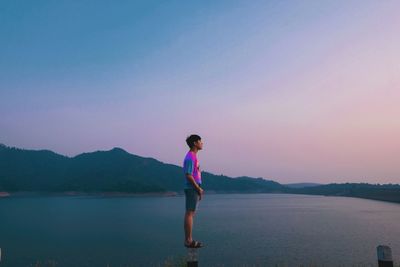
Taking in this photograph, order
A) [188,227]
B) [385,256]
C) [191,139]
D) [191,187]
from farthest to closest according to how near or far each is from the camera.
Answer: [191,139] < [191,187] < [188,227] < [385,256]

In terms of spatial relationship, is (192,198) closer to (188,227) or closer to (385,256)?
(188,227)

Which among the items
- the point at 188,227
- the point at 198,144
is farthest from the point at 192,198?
the point at 198,144

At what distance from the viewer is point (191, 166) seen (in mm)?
7016

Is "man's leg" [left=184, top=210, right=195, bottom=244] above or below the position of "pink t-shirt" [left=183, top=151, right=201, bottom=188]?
below

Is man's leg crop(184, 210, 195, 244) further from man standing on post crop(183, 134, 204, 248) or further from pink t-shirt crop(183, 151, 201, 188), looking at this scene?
pink t-shirt crop(183, 151, 201, 188)

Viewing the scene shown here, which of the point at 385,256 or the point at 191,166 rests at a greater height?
the point at 191,166

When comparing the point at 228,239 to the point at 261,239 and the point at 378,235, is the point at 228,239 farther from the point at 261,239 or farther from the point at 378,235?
the point at 378,235

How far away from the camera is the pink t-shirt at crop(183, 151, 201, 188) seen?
23.0ft

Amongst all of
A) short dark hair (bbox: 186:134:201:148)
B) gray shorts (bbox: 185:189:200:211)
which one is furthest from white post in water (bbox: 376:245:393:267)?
short dark hair (bbox: 186:134:201:148)

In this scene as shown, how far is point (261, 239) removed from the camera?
165ft

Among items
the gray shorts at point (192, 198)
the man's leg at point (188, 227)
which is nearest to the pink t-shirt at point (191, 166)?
the gray shorts at point (192, 198)

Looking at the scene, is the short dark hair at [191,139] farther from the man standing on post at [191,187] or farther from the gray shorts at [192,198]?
the gray shorts at [192,198]

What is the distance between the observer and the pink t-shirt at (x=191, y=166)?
700cm

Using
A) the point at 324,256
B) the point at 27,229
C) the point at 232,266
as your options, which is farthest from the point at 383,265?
the point at 27,229
